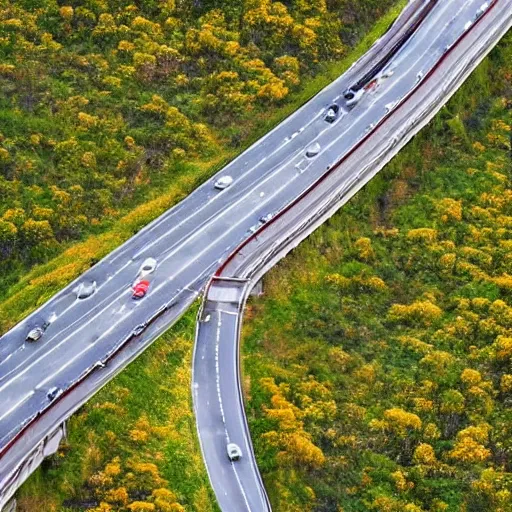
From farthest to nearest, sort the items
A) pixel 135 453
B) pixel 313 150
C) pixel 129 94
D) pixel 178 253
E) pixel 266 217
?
pixel 129 94 → pixel 313 150 → pixel 266 217 → pixel 178 253 → pixel 135 453

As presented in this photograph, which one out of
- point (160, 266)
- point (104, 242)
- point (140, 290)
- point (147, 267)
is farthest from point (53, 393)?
point (104, 242)

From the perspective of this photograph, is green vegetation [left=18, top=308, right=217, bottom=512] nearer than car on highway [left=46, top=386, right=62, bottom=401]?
Yes

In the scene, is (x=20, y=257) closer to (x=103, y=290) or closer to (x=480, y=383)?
(x=103, y=290)

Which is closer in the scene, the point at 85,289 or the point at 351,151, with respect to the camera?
the point at 85,289

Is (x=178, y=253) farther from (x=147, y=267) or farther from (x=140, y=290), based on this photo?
(x=140, y=290)

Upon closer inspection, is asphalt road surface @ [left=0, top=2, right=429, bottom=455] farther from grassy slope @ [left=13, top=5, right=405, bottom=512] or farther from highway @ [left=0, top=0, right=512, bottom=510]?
grassy slope @ [left=13, top=5, right=405, bottom=512]

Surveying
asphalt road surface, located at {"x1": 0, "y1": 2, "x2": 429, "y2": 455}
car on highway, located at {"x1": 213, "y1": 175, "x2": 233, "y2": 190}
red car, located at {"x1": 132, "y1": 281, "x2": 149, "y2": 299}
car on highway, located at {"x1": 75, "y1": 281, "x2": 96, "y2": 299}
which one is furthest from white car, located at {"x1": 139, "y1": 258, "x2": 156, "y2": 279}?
car on highway, located at {"x1": 213, "y1": 175, "x2": 233, "y2": 190}

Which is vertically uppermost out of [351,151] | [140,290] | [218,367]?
[351,151]
